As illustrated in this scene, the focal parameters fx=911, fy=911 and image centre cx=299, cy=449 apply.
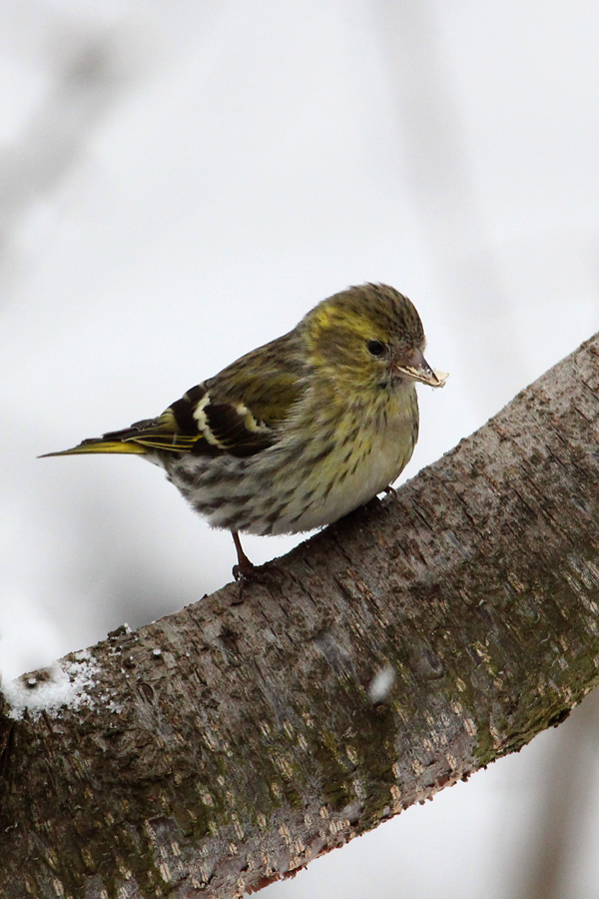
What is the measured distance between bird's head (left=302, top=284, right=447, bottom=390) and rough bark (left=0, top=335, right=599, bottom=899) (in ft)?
2.32

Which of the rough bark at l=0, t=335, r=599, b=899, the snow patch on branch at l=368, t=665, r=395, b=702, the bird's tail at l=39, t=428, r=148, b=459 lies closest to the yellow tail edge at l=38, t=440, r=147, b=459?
the bird's tail at l=39, t=428, r=148, b=459

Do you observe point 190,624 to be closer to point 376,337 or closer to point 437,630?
point 437,630

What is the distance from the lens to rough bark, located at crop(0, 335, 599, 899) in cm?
172

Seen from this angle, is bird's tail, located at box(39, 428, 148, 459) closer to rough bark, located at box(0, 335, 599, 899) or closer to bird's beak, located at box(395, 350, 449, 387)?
bird's beak, located at box(395, 350, 449, 387)

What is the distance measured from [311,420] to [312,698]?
3.52 feet

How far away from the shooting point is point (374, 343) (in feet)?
9.21

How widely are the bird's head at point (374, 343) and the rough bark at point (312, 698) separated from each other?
0.71 metres

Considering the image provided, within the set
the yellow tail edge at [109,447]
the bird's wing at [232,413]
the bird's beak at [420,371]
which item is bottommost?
the bird's beak at [420,371]

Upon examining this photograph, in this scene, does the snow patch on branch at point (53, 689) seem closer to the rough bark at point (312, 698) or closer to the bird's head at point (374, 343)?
the rough bark at point (312, 698)

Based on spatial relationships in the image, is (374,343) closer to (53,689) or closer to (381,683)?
(381,683)

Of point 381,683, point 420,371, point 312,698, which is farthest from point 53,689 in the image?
point 420,371

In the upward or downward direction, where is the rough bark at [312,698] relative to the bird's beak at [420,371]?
downward

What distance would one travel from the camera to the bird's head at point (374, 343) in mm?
2775

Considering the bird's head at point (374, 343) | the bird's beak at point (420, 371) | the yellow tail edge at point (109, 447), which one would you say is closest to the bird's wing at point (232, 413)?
the yellow tail edge at point (109, 447)
